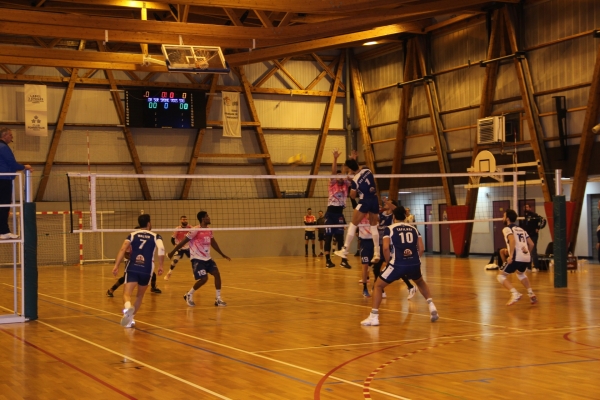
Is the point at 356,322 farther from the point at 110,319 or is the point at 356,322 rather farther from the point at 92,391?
the point at 92,391

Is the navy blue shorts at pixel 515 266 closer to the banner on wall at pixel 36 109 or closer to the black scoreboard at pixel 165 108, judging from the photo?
the black scoreboard at pixel 165 108

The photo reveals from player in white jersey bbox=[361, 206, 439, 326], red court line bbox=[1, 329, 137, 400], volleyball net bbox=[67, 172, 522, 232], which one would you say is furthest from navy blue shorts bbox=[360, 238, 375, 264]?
volleyball net bbox=[67, 172, 522, 232]

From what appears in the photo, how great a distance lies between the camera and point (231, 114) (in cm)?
3111

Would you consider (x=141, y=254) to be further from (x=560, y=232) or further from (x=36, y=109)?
(x=36, y=109)

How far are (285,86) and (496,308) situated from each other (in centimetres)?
2147

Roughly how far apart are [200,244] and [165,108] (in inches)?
674

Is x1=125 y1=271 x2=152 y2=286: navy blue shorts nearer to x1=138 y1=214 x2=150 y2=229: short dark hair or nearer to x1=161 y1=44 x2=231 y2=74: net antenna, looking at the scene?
x1=138 y1=214 x2=150 y2=229: short dark hair

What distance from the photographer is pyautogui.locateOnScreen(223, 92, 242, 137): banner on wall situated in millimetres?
31000

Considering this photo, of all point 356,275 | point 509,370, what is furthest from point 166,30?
point 509,370

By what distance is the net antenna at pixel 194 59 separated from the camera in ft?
63.8

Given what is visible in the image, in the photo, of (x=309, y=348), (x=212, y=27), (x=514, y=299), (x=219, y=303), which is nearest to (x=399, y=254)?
(x=309, y=348)

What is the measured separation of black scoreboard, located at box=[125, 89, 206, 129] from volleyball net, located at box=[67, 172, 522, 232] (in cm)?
218

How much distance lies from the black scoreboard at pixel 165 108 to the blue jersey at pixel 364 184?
1782 cm

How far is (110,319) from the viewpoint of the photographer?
40.3 ft
